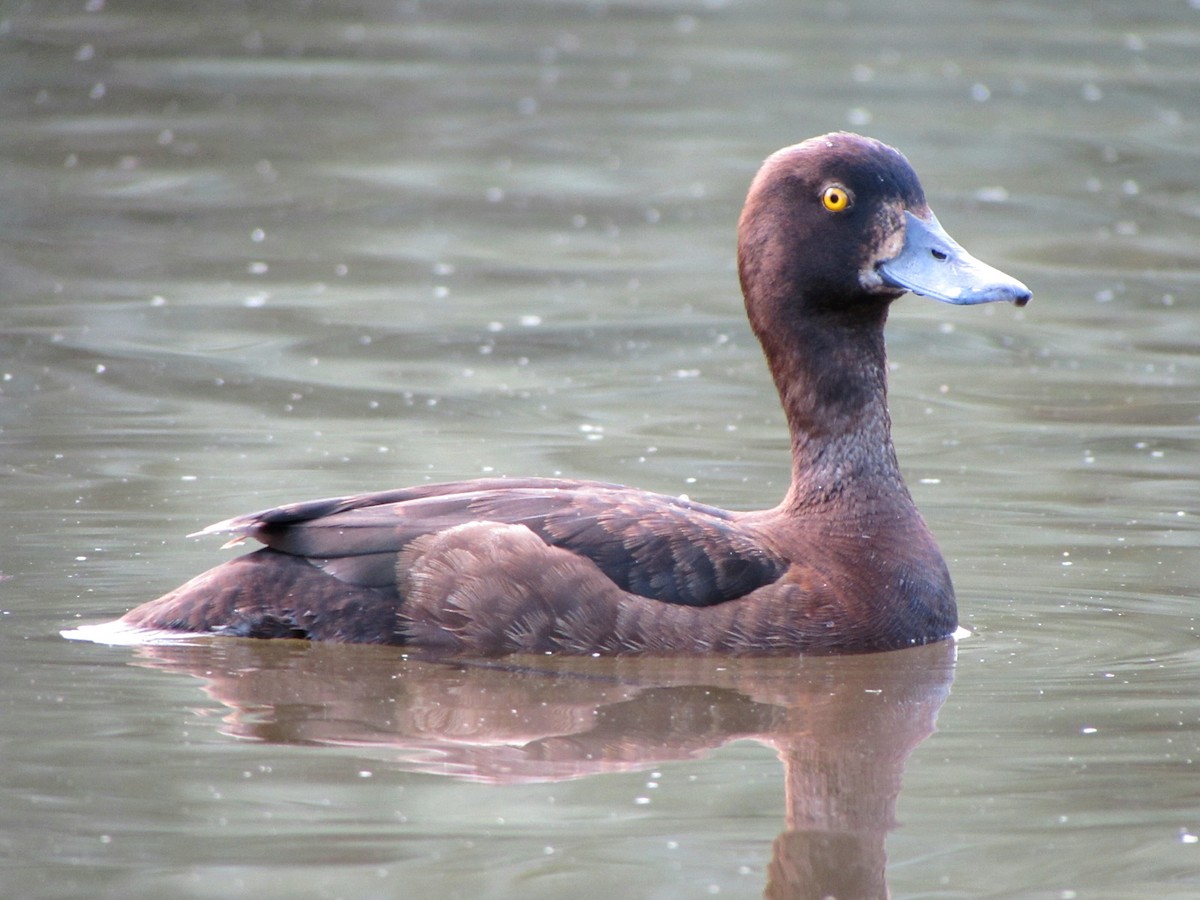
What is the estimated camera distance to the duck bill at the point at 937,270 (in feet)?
22.5

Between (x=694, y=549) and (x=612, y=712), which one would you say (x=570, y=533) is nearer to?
(x=694, y=549)

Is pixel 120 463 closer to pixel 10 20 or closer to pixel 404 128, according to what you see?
pixel 404 128

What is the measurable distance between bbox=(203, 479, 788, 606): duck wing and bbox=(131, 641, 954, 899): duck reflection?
25 cm

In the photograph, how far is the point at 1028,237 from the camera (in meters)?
14.1

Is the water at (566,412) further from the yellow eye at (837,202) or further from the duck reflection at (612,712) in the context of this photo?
the yellow eye at (837,202)

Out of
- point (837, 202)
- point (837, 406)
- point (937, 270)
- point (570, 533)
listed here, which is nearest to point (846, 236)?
point (837, 202)

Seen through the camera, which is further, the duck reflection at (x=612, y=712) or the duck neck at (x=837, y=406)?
the duck neck at (x=837, y=406)

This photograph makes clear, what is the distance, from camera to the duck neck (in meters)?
7.10

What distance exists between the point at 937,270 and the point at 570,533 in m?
1.53

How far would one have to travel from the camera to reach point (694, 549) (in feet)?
21.5

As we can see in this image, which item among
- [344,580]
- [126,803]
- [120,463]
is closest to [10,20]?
[120,463]

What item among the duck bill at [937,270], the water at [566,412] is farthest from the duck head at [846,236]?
the water at [566,412]

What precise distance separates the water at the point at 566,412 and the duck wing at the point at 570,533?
283 millimetres

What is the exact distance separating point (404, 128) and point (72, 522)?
9.69 m
